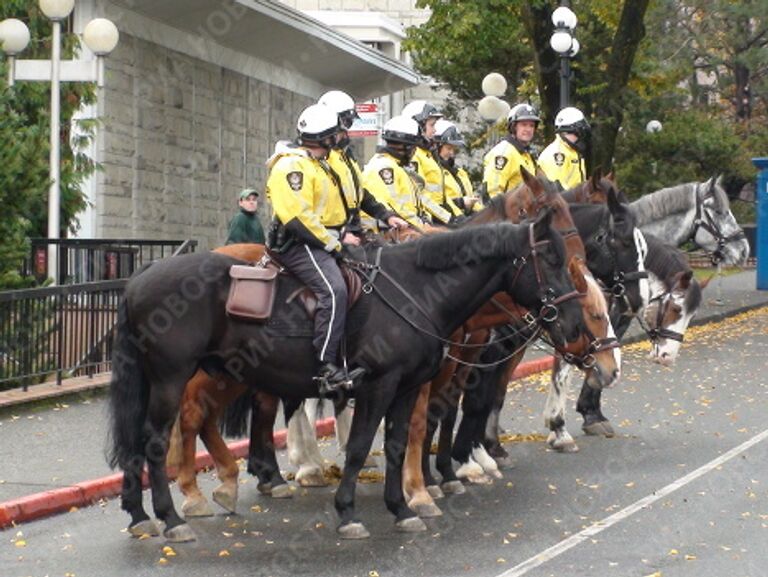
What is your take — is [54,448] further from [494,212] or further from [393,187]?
[494,212]

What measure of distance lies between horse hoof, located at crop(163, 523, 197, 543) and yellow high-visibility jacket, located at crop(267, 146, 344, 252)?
6.32 ft

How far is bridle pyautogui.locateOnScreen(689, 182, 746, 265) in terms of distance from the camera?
1998cm

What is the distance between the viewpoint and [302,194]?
39.8 ft

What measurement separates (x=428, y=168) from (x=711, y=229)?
561cm

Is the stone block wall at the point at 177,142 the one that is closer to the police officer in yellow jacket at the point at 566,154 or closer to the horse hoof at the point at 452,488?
the police officer in yellow jacket at the point at 566,154

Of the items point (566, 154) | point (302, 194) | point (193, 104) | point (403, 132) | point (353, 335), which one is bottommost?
point (353, 335)

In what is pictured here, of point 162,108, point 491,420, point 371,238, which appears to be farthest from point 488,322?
point 162,108

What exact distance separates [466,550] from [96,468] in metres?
4.11

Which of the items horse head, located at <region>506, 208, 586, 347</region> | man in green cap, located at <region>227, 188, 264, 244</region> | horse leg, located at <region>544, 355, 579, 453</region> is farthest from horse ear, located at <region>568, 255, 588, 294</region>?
man in green cap, located at <region>227, 188, 264, 244</region>

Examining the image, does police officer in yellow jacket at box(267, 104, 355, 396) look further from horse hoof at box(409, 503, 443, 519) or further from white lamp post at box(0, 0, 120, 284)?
white lamp post at box(0, 0, 120, 284)

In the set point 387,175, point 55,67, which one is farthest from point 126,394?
point 55,67

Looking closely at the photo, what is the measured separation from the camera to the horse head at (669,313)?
1667 centimetres

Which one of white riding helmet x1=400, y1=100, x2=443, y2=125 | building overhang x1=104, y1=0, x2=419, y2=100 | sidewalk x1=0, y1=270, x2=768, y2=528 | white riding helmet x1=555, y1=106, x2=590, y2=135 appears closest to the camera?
sidewalk x1=0, y1=270, x2=768, y2=528

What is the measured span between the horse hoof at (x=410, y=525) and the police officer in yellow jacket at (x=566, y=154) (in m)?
5.95
